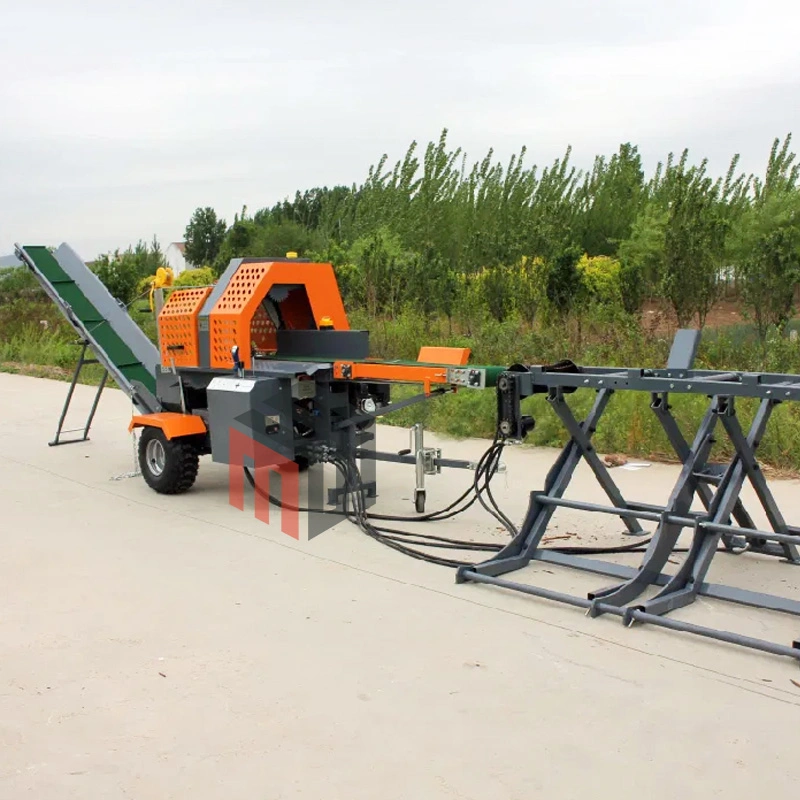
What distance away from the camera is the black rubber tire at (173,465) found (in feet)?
24.2

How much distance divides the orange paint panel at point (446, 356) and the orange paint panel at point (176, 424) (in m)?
1.98

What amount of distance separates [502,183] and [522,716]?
2201 centimetres

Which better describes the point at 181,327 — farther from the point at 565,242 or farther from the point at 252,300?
the point at 565,242

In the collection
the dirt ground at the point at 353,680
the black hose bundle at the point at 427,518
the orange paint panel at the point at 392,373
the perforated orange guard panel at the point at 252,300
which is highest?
the perforated orange guard panel at the point at 252,300

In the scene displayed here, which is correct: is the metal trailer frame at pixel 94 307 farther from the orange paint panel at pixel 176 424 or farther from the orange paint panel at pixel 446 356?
the orange paint panel at pixel 446 356

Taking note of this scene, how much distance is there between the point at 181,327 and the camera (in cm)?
750

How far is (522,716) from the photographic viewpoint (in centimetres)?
371

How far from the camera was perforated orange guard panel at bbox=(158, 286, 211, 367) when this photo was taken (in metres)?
7.40

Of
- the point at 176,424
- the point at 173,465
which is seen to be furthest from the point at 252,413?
the point at 173,465

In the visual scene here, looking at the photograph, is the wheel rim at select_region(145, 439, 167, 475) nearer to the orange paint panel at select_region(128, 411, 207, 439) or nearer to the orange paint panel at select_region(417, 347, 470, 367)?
the orange paint panel at select_region(128, 411, 207, 439)

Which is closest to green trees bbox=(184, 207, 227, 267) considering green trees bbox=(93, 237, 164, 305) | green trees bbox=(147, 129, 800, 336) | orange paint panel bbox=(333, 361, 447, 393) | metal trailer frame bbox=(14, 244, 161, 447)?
green trees bbox=(147, 129, 800, 336)

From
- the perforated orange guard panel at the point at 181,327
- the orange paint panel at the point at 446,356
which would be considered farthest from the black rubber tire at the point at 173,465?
the orange paint panel at the point at 446,356

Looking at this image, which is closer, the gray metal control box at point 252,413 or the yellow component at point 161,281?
the gray metal control box at point 252,413

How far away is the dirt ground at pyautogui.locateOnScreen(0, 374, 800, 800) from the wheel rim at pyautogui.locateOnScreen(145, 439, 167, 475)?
47.6 inches
